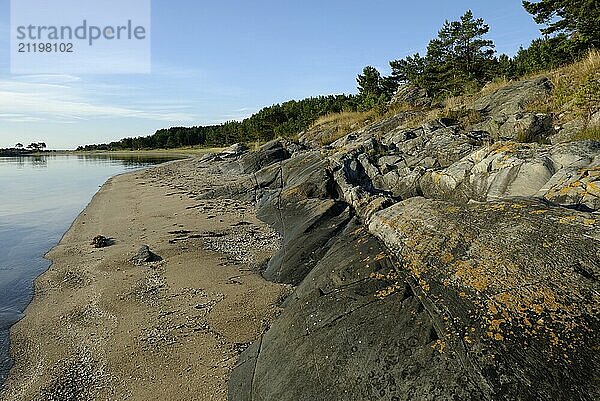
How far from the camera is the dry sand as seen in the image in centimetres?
589

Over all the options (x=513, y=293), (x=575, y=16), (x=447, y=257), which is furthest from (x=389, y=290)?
(x=575, y=16)

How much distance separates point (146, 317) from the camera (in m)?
7.84

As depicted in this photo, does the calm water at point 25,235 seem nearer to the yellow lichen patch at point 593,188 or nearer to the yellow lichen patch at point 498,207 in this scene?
the yellow lichen patch at point 498,207

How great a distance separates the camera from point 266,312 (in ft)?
25.6

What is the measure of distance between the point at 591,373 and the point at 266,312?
5.50 metres

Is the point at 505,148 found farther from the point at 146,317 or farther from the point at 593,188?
the point at 146,317

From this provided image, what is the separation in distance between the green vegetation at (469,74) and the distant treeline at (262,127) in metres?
0.19

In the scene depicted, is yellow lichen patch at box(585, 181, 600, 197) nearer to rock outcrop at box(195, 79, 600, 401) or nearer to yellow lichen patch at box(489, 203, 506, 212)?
rock outcrop at box(195, 79, 600, 401)

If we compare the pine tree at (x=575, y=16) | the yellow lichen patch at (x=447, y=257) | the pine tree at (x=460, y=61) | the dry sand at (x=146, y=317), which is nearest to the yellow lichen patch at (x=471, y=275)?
the yellow lichen patch at (x=447, y=257)

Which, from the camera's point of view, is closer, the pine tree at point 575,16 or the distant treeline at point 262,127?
the pine tree at point 575,16

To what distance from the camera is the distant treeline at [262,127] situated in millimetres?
54844

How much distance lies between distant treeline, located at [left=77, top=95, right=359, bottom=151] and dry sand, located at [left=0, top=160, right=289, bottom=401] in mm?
37135

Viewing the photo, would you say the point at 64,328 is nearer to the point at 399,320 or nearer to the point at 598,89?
the point at 399,320

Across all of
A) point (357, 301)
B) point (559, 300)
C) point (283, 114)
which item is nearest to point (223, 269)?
point (357, 301)
